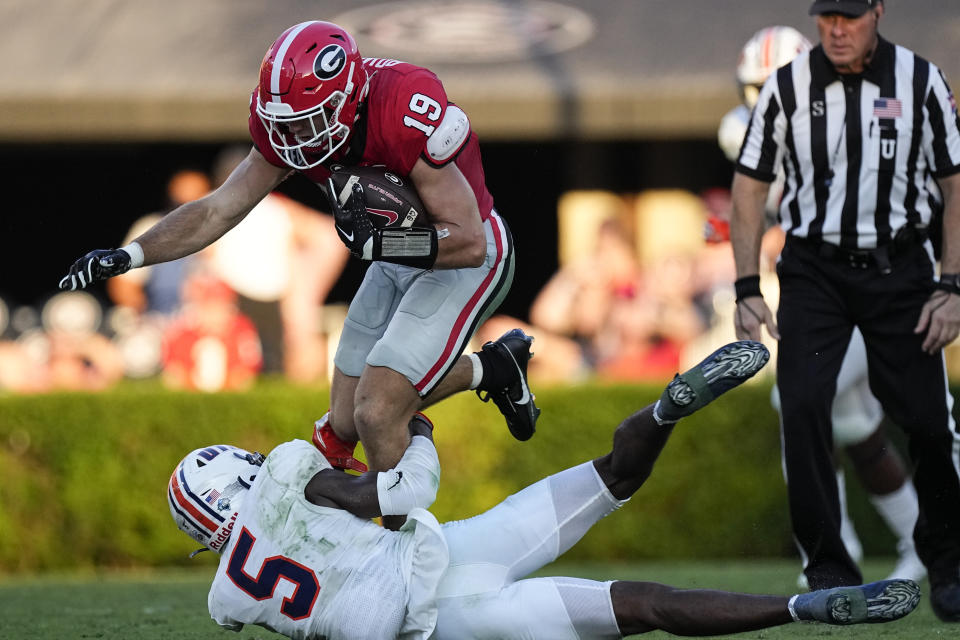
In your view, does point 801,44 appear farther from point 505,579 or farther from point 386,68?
point 505,579

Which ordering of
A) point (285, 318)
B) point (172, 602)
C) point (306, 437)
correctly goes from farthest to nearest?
1. point (285, 318)
2. point (306, 437)
3. point (172, 602)

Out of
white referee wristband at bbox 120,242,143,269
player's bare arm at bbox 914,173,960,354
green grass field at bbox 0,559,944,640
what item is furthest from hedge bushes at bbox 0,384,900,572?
white referee wristband at bbox 120,242,143,269

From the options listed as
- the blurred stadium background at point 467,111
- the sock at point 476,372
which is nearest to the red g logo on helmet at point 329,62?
the sock at point 476,372

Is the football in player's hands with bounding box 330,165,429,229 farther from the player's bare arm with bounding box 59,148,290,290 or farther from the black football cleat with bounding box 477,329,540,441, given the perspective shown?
the black football cleat with bounding box 477,329,540,441

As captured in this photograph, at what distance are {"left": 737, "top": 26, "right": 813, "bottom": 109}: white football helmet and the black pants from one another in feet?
6.30

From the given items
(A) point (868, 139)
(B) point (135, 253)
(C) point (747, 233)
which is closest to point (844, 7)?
(A) point (868, 139)

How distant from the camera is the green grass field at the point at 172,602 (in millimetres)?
4773

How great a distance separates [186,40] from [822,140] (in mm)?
8669

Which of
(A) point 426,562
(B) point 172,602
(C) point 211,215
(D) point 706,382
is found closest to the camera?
(A) point 426,562

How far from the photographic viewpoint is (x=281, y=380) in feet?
27.2

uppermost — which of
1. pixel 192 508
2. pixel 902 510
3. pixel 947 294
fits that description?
pixel 947 294

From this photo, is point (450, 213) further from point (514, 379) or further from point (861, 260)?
point (861, 260)

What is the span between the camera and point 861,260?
485cm

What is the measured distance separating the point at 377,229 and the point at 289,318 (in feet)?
16.9
